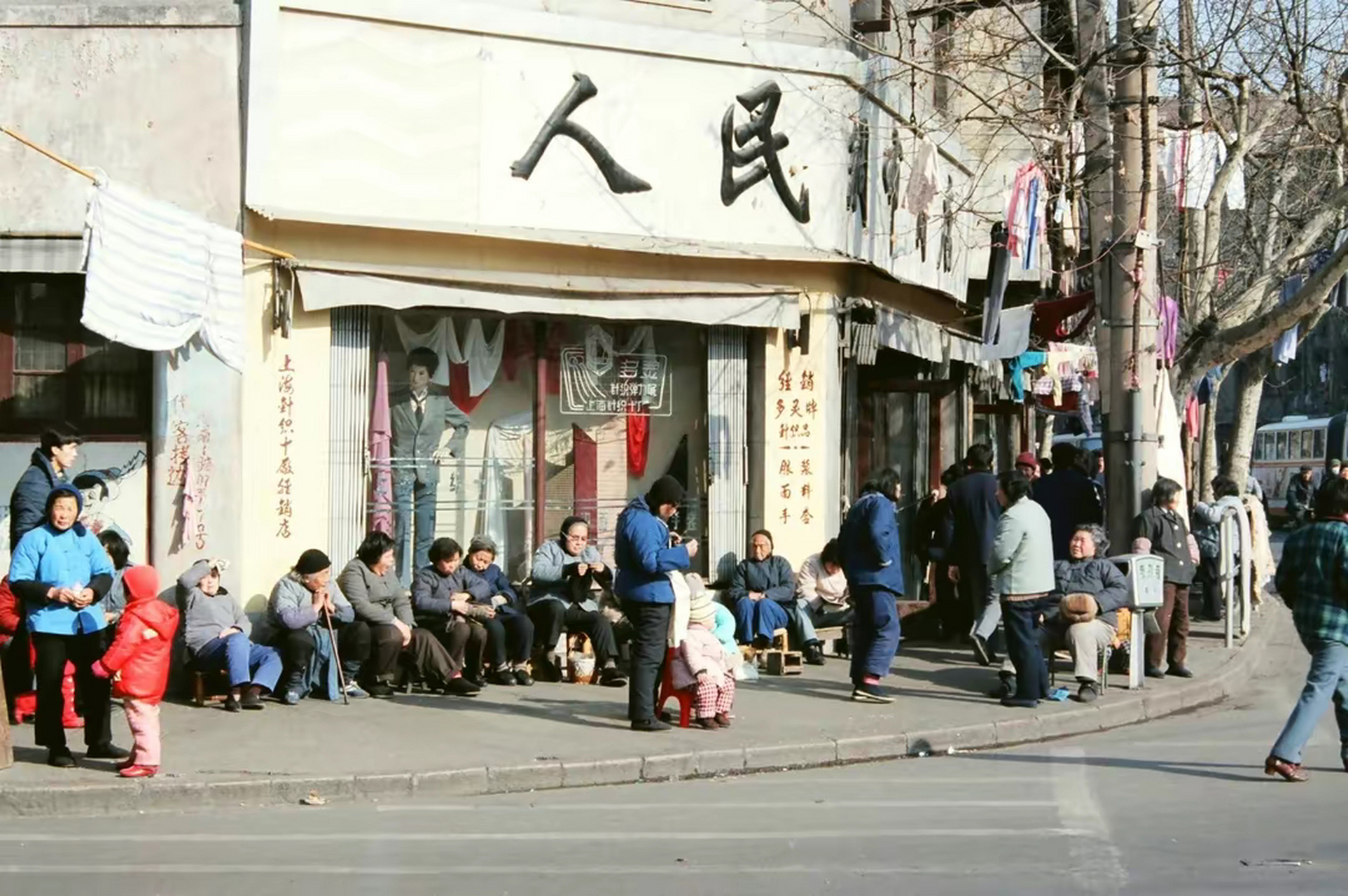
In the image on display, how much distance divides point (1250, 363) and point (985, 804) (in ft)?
62.5

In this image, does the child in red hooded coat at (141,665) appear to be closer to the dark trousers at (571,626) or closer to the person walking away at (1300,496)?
the dark trousers at (571,626)

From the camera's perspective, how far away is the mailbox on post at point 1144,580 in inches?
529

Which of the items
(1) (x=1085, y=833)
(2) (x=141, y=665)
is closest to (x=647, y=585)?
(2) (x=141, y=665)

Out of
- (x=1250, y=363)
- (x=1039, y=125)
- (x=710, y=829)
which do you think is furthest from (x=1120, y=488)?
(x=1250, y=363)

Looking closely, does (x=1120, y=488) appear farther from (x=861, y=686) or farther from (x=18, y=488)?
(x=18, y=488)

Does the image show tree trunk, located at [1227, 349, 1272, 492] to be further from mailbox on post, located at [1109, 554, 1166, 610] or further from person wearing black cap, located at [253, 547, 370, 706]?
person wearing black cap, located at [253, 547, 370, 706]

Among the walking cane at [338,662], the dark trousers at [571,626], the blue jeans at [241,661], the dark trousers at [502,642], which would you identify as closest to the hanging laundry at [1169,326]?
the dark trousers at [571,626]

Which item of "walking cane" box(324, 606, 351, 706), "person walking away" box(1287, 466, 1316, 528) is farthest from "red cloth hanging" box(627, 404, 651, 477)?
"person walking away" box(1287, 466, 1316, 528)

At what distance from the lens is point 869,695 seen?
13078mm

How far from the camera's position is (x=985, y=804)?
9.27 m

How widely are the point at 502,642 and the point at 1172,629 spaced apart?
19.0ft

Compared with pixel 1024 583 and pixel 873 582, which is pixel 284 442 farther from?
pixel 1024 583

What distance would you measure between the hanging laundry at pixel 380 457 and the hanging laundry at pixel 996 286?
26.3 ft

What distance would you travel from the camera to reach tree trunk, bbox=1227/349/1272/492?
24359 mm
